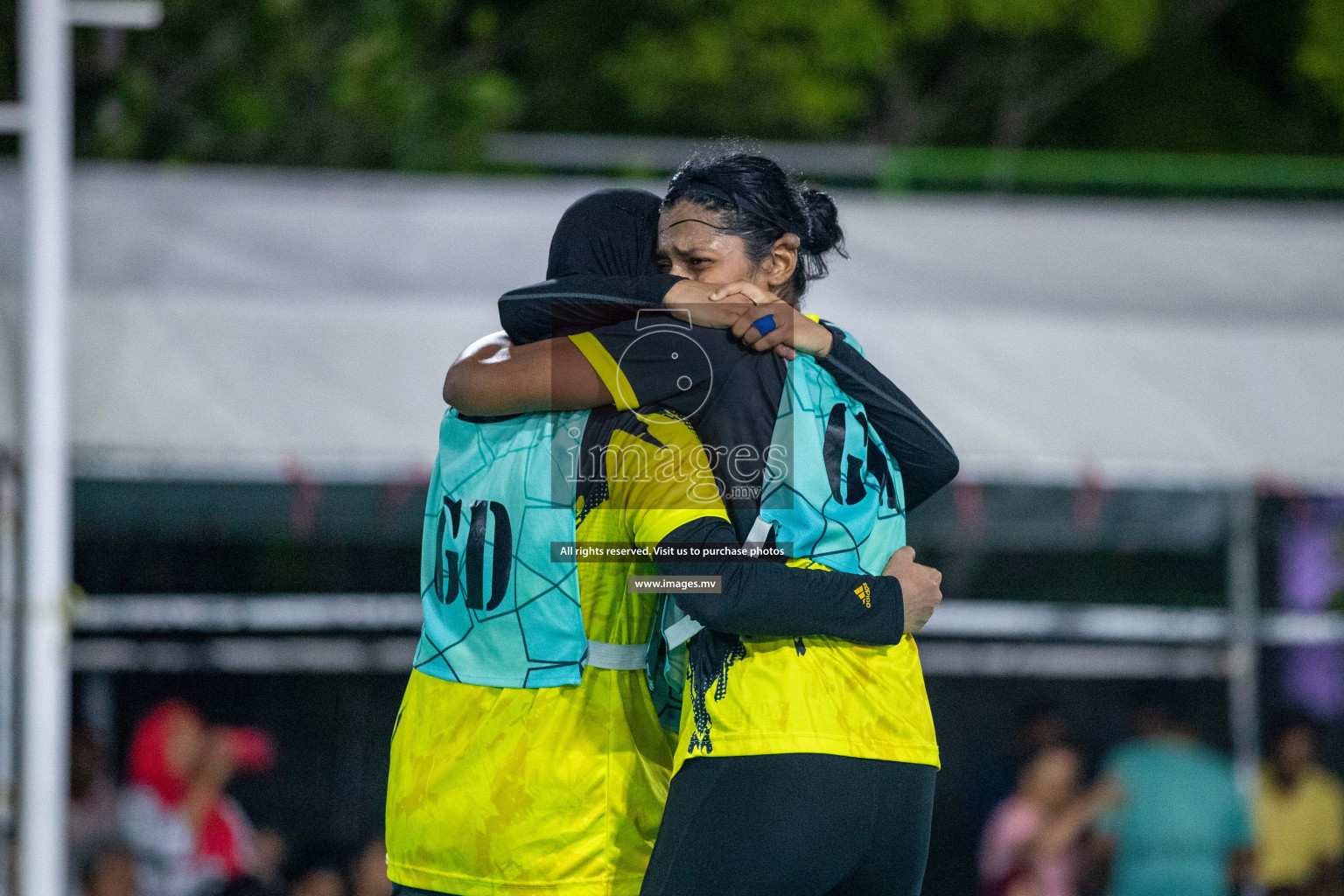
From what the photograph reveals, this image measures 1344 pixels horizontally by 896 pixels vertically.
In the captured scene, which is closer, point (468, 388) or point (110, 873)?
point (468, 388)

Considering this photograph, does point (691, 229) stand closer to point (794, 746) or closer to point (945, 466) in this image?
point (945, 466)

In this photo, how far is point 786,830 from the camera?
1.42 m

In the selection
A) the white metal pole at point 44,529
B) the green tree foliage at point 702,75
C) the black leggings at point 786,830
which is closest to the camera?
the black leggings at point 786,830

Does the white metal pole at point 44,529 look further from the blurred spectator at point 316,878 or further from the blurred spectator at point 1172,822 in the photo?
the blurred spectator at point 1172,822

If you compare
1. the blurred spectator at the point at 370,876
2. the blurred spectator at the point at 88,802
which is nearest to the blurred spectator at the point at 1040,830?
the blurred spectator at the point at 370,876

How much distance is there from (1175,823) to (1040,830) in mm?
404

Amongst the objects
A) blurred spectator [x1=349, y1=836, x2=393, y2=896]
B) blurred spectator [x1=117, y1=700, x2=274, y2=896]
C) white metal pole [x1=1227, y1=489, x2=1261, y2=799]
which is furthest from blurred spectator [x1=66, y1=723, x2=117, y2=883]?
white metal pole [x1=1227, y1=489, x2=1261, y2=799]

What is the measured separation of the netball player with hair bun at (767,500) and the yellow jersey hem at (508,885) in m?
0.19

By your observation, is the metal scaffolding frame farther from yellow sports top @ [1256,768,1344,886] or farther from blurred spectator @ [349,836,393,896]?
yellow sports top @ [1256,768,1344,886]

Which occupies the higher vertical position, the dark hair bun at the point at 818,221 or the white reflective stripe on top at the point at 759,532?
the dark hair bun at the point at 818,221

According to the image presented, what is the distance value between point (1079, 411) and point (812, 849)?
239cm

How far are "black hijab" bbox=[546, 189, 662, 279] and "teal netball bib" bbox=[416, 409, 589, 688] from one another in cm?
21

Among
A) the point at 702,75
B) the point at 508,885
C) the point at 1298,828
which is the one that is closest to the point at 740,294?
the point at 508,885

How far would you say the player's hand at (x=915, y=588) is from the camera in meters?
1.53
